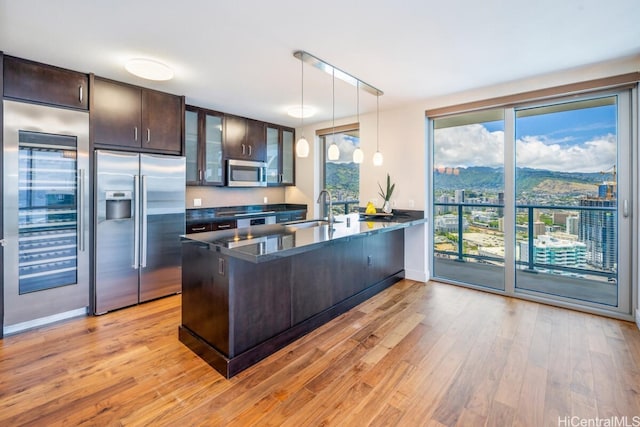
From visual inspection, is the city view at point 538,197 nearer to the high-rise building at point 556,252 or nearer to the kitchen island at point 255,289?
the high-rise building at point 556,252

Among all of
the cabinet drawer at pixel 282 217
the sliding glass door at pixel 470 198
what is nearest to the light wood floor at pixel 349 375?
the sliding glass door at pixel 470 198

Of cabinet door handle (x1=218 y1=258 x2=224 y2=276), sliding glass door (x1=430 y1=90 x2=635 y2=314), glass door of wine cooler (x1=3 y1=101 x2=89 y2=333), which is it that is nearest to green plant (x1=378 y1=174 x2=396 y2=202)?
sliding glass door (x1=430 y1=90 x2=635 y2=314)

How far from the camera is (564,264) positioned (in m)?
3.66

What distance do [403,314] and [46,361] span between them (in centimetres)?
298

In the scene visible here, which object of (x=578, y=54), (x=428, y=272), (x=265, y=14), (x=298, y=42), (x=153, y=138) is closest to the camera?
(x=265, y=14)

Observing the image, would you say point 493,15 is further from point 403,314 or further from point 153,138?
point 153,138

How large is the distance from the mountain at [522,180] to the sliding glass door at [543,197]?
1 cm

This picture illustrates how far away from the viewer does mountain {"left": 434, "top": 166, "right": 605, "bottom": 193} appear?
340cm

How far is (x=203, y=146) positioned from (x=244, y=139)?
29.0 inches

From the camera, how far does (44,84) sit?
2852mm

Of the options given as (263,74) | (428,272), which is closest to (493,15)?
(263,74)

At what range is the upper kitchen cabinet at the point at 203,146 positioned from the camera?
4301 mm

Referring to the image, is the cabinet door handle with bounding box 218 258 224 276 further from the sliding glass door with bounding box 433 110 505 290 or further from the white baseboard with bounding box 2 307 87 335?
the sliding glass door with bounding box 433 110 505 290

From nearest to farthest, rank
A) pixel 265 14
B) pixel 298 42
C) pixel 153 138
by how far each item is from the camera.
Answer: pixel 265 14
pixel 298 42
pixel 153 138
